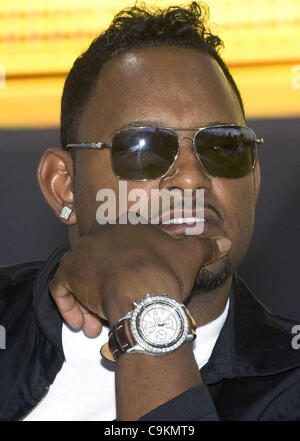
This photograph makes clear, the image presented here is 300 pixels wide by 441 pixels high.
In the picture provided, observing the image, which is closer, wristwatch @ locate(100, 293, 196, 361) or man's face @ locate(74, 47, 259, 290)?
wristwatch @ locate(100, 293, 196, 361)

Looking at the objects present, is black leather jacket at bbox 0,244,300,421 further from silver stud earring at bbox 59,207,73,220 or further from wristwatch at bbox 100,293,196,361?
wristwatch at bbox 100,293,196,361

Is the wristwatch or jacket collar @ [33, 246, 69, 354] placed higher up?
the wristwatch

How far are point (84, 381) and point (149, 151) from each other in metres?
0.64

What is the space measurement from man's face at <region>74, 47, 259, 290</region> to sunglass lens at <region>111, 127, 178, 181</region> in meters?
0.02

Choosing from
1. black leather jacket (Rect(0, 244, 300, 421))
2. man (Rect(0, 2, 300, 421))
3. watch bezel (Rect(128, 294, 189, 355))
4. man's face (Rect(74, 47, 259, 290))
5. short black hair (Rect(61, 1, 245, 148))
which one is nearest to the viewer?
watch bezel (Rect(128, 294, 189, 355))

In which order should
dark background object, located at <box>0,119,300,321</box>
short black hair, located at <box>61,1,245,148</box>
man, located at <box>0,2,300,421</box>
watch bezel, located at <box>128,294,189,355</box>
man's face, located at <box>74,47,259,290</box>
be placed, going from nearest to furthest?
watch bezel, located at <box>128,294,189,355</box>, man, located at <box>0,2,300,421</box>, man's face, located at <box>74,47,259,290</box>, short black hair, located at <box>61,1,245,148</box>, dark background object, located at <box>0,119,300,321</box>

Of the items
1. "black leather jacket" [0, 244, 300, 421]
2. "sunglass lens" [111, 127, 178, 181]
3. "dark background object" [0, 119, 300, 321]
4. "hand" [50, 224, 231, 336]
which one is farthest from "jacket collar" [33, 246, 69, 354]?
"dark background object" [0, 119, 300, 321]

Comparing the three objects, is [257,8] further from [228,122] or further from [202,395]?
[202,395]

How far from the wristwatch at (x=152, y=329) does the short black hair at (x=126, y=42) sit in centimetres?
89

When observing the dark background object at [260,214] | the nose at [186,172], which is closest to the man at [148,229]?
the nose at [186,172]

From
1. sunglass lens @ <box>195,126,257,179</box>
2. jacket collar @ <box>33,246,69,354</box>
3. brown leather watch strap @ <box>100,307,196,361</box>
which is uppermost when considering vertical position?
sunglass lens @ <box>195,126,257,179</box>

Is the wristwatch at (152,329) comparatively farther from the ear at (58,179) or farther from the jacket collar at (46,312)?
the ear at (58,179)

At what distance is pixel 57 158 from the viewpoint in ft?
8.88

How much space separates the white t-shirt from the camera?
2.33m
